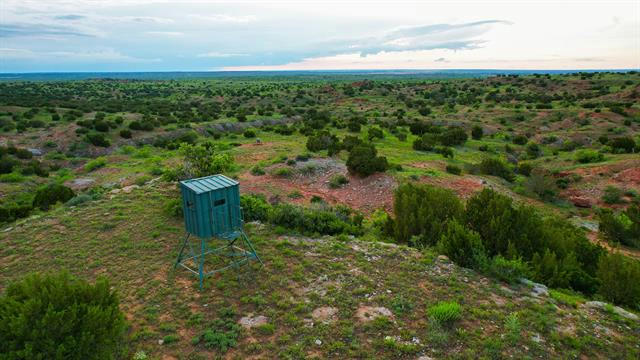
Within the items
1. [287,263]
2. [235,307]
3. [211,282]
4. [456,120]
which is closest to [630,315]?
[287,263]

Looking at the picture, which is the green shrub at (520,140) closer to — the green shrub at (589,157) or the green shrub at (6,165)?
the green shrub at (589,157)

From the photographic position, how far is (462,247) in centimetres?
939

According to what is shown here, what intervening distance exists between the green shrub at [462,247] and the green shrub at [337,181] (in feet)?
31.2

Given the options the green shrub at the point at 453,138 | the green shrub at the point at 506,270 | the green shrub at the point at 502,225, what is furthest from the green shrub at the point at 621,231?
the green shrub at the point at 453,138

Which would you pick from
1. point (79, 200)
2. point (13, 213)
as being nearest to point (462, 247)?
point (79, 200)

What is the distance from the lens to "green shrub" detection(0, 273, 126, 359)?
4.71 meters

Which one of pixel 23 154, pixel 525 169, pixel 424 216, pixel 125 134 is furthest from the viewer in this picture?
pixel 125 134

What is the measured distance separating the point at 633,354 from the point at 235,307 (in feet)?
21.9

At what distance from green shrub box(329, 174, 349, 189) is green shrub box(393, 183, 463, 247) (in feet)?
20.7

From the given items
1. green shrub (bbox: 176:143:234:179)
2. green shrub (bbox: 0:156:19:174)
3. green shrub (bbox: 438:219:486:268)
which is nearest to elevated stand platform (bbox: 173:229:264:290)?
green shrub (bbox: 438:219:486:268)

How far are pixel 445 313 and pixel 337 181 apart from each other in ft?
42.0

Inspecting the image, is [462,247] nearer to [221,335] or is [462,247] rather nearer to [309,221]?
[309,221]

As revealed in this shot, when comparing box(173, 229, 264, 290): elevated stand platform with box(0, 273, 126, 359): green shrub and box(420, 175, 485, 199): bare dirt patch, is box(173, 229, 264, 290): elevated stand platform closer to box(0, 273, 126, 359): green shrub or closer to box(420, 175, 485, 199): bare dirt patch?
box(0, 273, 126, 359): green shrub

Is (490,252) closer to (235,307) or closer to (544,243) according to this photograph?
(544,243)
